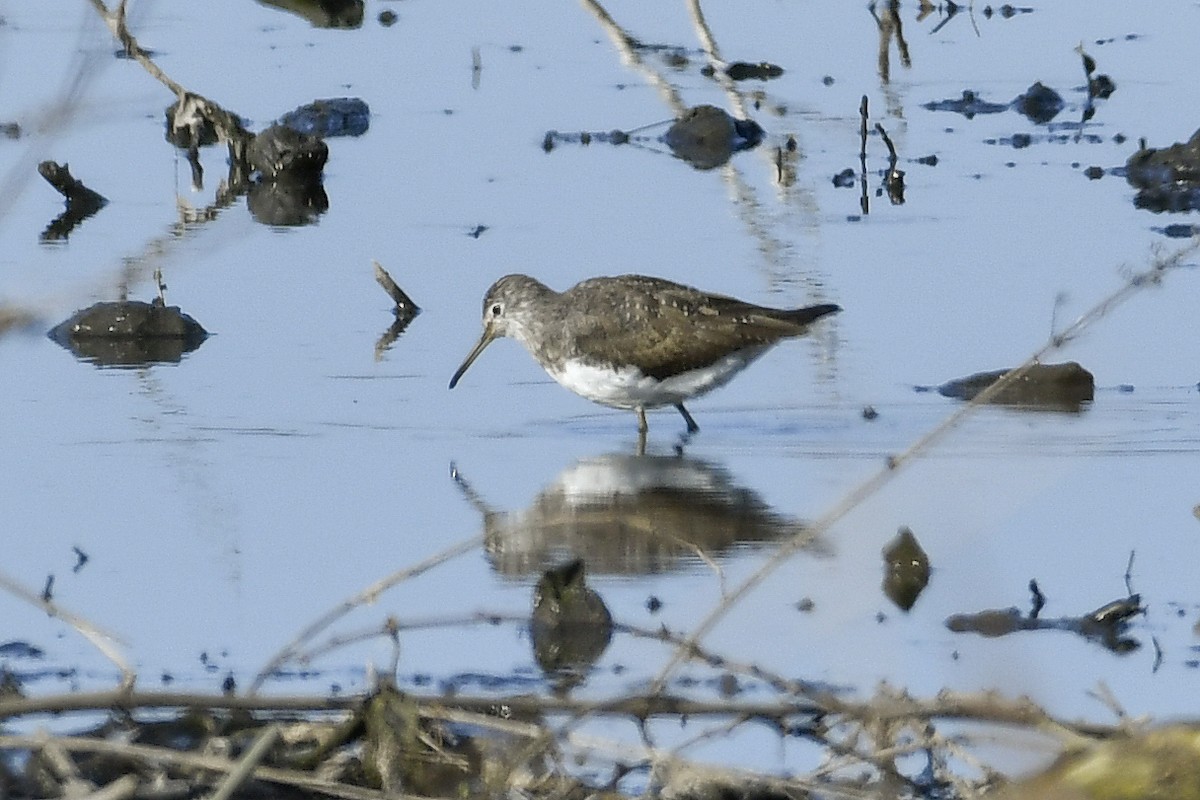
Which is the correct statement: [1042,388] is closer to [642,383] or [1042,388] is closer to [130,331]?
[642,383]

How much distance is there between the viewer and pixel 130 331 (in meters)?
9.37

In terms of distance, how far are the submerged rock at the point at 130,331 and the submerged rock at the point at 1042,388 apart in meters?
3.11

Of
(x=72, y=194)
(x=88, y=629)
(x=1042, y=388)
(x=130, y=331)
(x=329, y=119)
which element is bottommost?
(x=1042, y=388)

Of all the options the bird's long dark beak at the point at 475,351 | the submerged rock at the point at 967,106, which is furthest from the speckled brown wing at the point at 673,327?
the submerged rock at the point at 967,106

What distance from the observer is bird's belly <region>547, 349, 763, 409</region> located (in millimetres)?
8742

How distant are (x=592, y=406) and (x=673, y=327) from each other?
0.59m

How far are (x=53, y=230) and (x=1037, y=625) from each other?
20.8 ft

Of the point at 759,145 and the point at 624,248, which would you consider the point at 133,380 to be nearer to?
the point at 624,248

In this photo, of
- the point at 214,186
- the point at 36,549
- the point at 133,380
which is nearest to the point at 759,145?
the point at 214,186

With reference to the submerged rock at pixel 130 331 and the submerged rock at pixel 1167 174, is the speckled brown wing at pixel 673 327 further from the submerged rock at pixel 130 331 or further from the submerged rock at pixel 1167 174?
the submerged rock at pixel 1167 174

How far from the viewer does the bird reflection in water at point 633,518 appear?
6891 mm

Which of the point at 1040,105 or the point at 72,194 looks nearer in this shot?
the point at 72,194

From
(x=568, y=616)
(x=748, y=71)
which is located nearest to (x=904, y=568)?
(x=568, y=616)

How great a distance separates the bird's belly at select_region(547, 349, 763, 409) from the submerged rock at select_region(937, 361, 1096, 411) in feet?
2.79
